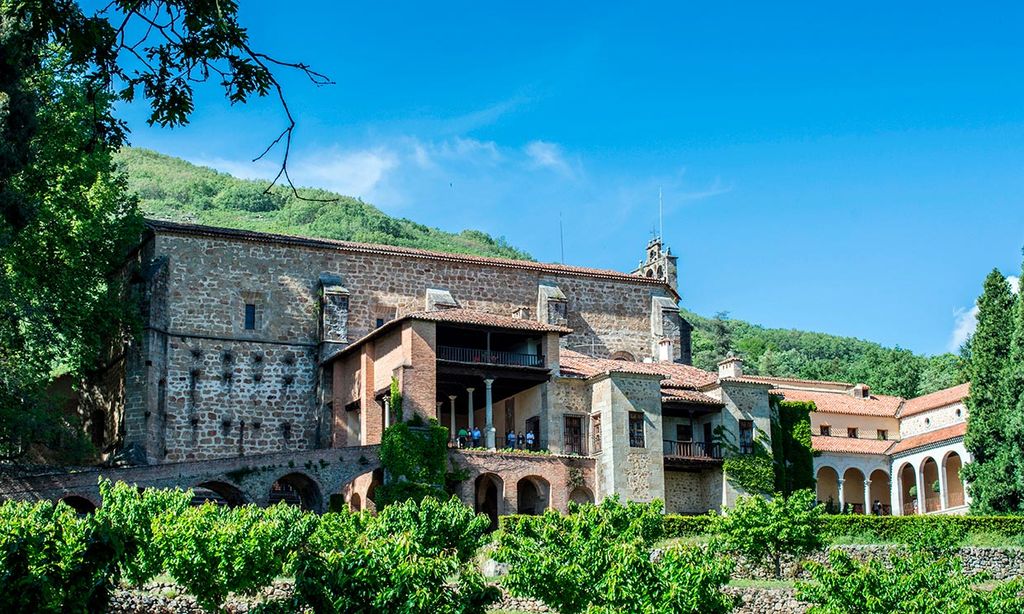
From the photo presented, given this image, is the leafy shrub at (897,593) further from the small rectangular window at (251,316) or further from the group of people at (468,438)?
the small rectangular window at (251,316)

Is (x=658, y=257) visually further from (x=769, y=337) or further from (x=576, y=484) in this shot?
(x=769, y=337)

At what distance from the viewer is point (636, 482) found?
4528 centimetres

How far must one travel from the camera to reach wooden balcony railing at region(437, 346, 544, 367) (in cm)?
4547

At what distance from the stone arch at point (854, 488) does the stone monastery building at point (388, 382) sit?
12124 mm

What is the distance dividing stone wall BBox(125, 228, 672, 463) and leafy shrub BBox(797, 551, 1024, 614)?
20.2m

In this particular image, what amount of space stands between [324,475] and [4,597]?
79.4 feet

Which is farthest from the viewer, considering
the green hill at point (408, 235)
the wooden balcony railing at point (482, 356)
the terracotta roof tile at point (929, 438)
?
the green hill at point (408, 235)

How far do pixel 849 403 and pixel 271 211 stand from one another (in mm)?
61054

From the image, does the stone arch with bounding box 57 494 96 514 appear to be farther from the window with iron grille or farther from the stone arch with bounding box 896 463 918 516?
the stone arch with bounding box 896 463 918 516

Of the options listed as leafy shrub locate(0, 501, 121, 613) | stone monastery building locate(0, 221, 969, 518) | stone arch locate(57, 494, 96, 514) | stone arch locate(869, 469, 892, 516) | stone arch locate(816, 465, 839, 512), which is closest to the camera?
leafy shrub locate(0, 501, 121, 613)

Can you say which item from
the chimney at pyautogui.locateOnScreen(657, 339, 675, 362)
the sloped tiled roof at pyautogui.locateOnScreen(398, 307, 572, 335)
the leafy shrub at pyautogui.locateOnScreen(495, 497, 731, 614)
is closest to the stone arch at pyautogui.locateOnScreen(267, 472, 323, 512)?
the sloped tiled roof at pyautogui.locateOnScreen(398, 307, 572, 335)

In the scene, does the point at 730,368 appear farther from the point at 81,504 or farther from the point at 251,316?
the point at 81,504

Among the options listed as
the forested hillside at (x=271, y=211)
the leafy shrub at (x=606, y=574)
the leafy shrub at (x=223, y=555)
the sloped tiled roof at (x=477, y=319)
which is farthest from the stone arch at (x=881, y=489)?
the forested hillside at (x=271, y=211)

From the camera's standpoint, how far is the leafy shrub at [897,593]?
95.3ft
